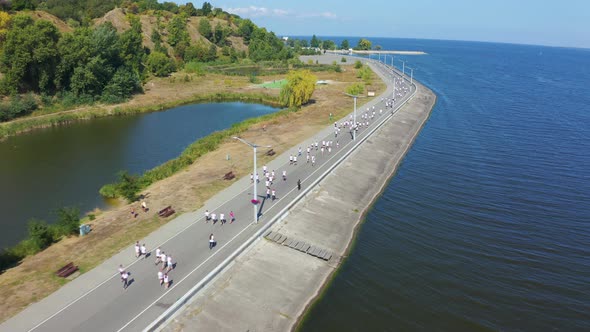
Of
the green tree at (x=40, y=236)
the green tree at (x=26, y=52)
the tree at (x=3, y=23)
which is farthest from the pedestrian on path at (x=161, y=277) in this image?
the tree at (x=3, y=23)

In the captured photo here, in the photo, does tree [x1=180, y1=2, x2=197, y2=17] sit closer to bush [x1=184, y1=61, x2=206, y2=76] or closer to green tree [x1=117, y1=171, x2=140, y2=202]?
bush [x1=184, y1=61, x2=206, y2=76]

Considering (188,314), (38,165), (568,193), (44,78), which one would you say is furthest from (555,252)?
(44,78)

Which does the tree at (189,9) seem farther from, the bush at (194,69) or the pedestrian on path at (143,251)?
the pedestrian on path at (143,251)

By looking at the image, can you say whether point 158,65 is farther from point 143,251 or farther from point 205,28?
point 143,251

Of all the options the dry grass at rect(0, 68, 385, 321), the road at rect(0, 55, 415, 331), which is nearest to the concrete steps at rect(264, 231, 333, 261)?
the road at rect(0, 55, 415, 331)

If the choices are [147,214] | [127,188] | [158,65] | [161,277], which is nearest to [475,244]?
[161,277]
